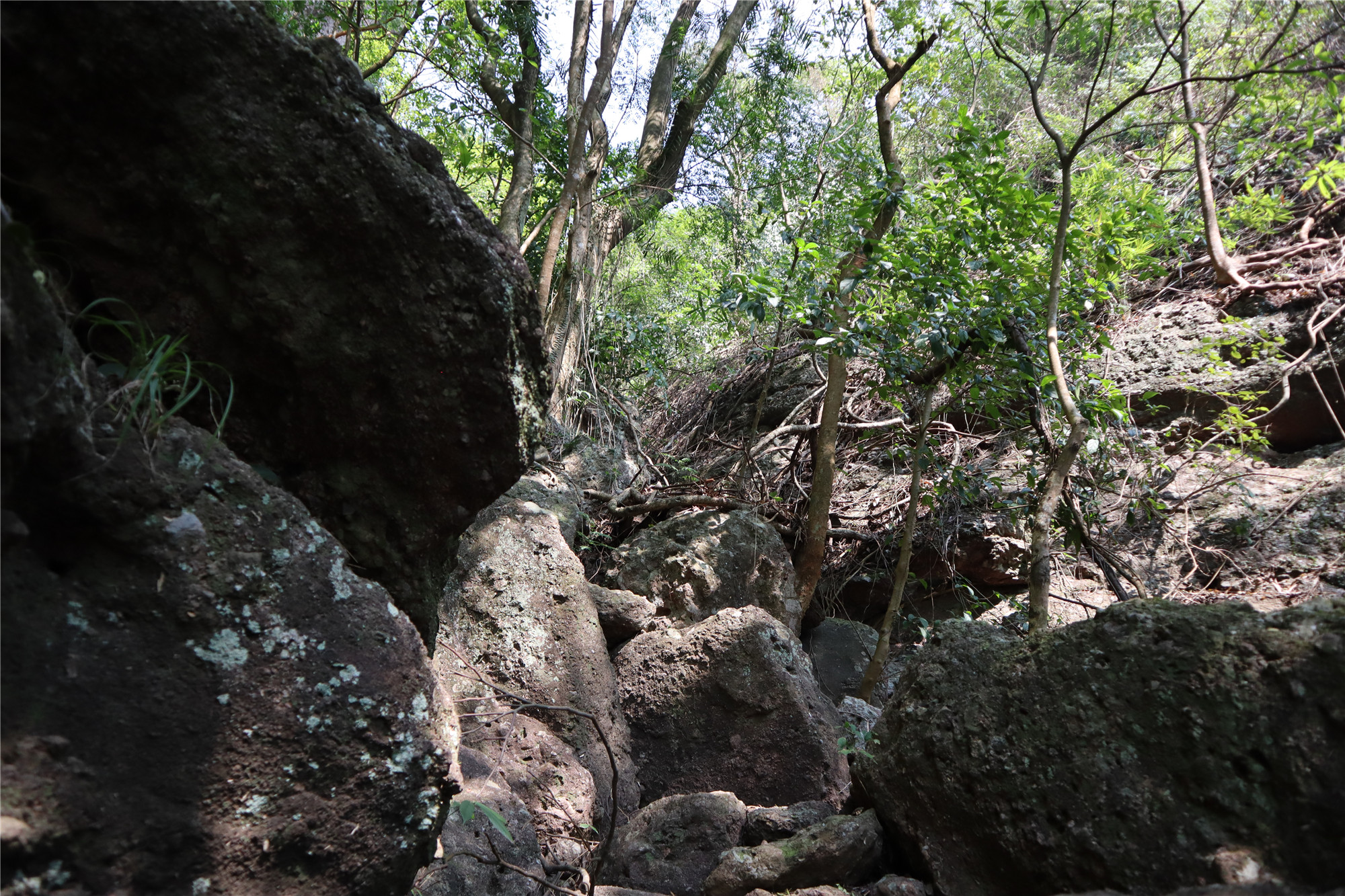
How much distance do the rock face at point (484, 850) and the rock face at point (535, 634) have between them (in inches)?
28.7

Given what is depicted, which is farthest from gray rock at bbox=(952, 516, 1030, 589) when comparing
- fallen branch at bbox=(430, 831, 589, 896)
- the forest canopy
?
fallen branch at bbox=(430, 831, 589, 896)

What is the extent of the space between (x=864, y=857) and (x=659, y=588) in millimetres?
2617

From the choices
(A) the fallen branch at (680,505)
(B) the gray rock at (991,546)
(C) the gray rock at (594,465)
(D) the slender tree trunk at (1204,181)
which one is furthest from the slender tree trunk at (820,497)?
(D) the slender tree trunk at (1204,181)

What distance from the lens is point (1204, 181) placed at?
16.0ft

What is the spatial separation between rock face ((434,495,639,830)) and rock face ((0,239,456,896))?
1.82 m

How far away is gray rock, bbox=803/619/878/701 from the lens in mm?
5457

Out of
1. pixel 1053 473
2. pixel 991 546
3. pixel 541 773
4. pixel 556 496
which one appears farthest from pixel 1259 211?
pixel 541 773

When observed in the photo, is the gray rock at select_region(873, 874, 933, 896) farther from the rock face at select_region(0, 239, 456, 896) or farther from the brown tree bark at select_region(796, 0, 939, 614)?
the brown tree bark at select_region(796, 0, 939, 614)

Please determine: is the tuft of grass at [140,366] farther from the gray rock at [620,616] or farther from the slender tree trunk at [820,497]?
the slender tree trunk at [820,497]

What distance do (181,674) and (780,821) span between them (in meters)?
2.28

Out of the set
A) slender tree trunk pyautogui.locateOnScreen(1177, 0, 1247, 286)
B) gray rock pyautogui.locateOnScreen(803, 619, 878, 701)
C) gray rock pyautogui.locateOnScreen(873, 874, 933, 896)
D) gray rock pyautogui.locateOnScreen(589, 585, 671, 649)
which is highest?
slender tree trunk pyautogui.locateOnScreen(1177, 0, 1247, 286)

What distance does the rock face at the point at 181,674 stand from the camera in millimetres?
1388

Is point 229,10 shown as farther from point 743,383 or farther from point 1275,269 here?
point 1275,269

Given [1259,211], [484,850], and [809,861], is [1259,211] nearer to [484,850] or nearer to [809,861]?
[809,861]
